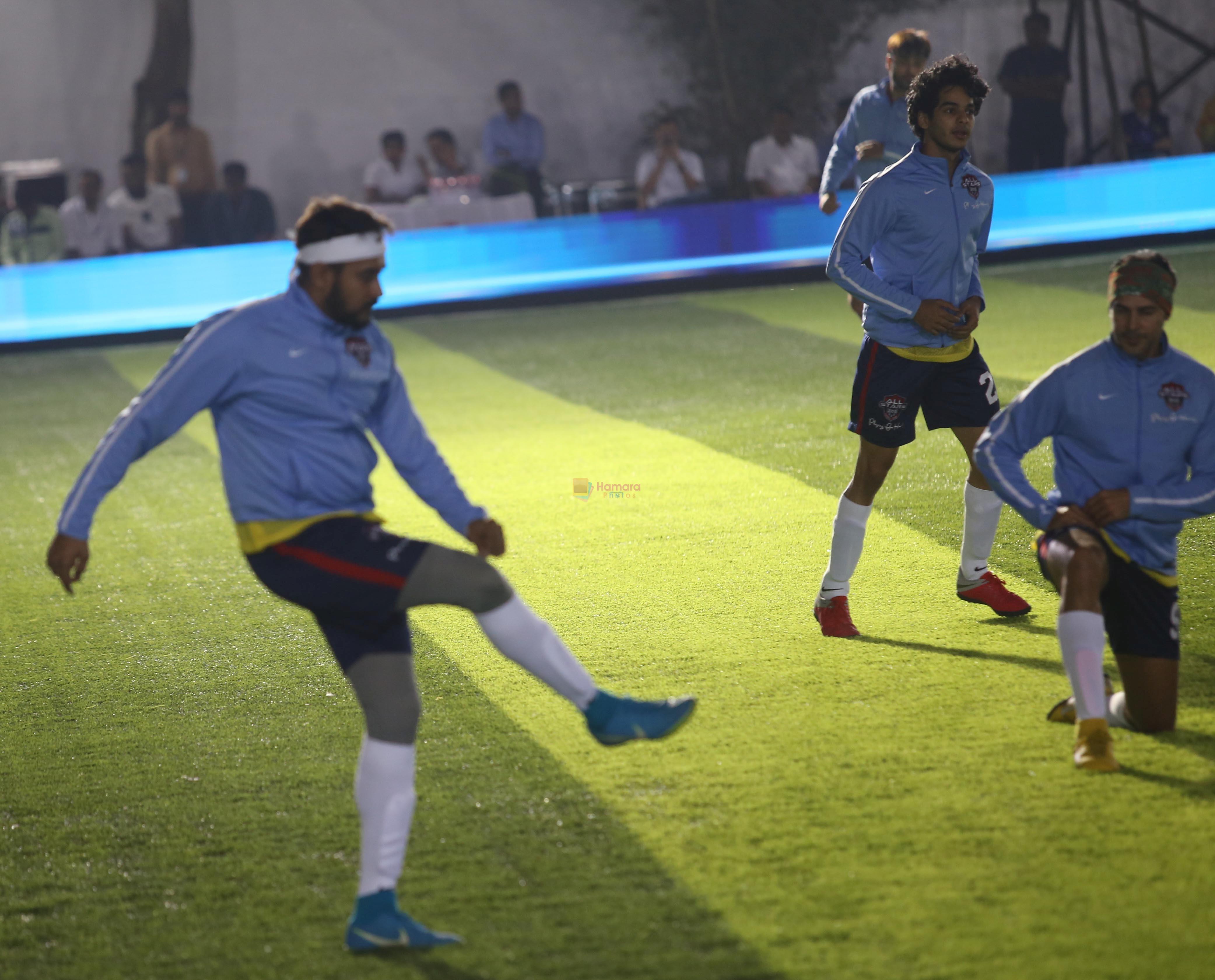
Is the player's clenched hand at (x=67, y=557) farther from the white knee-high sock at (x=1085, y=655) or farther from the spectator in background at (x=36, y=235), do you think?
the spectator in background at (x=36, y=235)

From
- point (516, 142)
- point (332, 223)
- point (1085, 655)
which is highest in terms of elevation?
point (516, 142)

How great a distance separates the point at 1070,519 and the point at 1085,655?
0.34 m

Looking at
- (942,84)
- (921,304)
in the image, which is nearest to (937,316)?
(921,304)

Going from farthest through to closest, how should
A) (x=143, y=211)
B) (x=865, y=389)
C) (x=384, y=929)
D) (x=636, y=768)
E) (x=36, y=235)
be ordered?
(x=143, y=211)
(x=36, y=235)
(x=865, y=389)
(x=636, y=768)
(x=384, y=929)

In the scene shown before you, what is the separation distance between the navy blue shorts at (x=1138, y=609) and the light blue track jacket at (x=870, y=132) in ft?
9.93

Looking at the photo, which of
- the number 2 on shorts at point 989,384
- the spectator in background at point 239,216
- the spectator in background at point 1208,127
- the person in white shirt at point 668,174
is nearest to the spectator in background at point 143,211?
the spectator in background at point 239,216

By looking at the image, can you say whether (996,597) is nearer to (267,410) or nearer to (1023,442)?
(1023,442)

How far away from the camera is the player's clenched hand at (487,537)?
9.22 feet

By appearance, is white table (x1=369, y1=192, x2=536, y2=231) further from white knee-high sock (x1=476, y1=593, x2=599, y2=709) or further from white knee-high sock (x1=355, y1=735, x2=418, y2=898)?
white knee-high sock (x1=355, y1=735, x2=418, y2=898)

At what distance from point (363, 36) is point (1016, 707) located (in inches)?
650

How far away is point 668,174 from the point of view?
1516 cm

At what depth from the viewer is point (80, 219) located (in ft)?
49.0

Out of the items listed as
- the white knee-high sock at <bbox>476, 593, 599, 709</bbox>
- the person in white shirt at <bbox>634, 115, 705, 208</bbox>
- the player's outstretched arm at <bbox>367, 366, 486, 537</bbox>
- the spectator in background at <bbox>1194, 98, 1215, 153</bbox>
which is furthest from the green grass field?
the spectator in background at <bbox>1194, 98, 1215, 153</bbox>

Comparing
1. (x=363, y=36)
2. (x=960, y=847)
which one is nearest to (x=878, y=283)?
(x=960, y=847)
